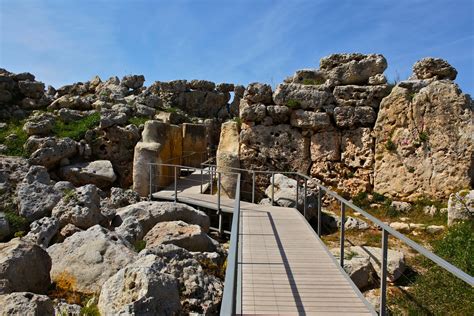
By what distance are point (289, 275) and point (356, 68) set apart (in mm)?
9171

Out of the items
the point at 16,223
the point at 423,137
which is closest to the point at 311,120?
the point at 423,137

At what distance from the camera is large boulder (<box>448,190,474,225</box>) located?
30.1 feet

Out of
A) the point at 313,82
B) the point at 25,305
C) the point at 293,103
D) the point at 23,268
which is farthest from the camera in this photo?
the point at 313,82

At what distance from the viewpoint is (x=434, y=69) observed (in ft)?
39.9

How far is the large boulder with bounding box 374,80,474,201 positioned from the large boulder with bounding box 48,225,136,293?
334 inches

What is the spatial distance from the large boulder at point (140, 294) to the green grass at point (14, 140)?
11325mm

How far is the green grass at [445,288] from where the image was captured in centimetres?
580

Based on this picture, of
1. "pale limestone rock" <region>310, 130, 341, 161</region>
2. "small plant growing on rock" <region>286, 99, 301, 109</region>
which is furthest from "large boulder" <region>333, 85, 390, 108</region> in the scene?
"small plant growing on rock" <region>286, 99, 301, 109</region>

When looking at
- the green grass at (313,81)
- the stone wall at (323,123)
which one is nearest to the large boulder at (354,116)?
the stone wall at (323,123)

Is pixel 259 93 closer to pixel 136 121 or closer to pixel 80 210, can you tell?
pixel 136 121

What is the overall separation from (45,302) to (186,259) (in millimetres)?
2046

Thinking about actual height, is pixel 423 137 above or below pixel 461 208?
above

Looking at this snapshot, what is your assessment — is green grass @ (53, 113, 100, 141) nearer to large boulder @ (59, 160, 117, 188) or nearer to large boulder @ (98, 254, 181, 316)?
large boulder @ (59, 160, 117, 188)

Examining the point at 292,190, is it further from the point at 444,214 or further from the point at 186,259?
the point at 186,259
